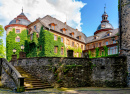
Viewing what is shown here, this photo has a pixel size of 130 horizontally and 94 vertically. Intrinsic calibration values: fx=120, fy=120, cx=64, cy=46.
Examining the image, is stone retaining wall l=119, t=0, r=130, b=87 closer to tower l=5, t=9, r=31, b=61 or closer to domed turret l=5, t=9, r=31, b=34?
tower l=5, t=9, r=31, b=61

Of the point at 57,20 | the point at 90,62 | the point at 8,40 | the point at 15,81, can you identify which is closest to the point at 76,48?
the point at 57,20

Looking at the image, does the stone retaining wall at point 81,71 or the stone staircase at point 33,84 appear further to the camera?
the stone retaining wall at point 81,71

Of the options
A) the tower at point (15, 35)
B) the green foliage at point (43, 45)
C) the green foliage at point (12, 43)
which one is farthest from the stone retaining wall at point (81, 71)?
the tower at point (15, 35)

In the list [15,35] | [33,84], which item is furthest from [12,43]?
[33,84]

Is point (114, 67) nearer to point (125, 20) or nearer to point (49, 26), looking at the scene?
point (125, 20)

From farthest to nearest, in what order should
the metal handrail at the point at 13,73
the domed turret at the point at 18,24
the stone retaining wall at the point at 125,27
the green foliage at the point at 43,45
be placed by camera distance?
the domed turret at the point at 18,24 → the green foliage at the point at 43,45 → the stone retaining wall at the point at 125,27 → the metal handrail at the point at 13,73

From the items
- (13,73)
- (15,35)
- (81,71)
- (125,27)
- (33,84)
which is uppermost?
(15,35)

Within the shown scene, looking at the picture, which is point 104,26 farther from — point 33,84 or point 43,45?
point 33,84

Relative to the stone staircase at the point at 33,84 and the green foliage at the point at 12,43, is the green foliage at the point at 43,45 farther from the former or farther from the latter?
the stone staircase at the point at 33,84

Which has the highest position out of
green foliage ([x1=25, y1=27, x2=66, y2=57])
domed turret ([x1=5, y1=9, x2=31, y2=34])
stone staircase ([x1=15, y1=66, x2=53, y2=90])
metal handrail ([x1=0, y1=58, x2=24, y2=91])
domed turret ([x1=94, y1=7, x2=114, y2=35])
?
domed turret ([x1=94, y1=7, x2=114, y2=35])

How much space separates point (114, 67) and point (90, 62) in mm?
2381

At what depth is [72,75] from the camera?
11969 mm

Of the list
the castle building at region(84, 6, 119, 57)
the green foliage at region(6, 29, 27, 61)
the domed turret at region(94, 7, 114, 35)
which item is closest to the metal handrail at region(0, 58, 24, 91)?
the green foliage at region(6, 29, 27, 61)

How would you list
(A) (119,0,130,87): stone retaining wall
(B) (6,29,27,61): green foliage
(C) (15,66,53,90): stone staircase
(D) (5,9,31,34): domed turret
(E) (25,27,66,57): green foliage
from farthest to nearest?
(D) (5,9,31,34): domed turret → (B) (6,29,27,61): green foliage → (E) (25,27,66,57): green foliage → (A) (119,0,130,87): stone retaining wall → (C) (15,66,53,90): stone staircase
